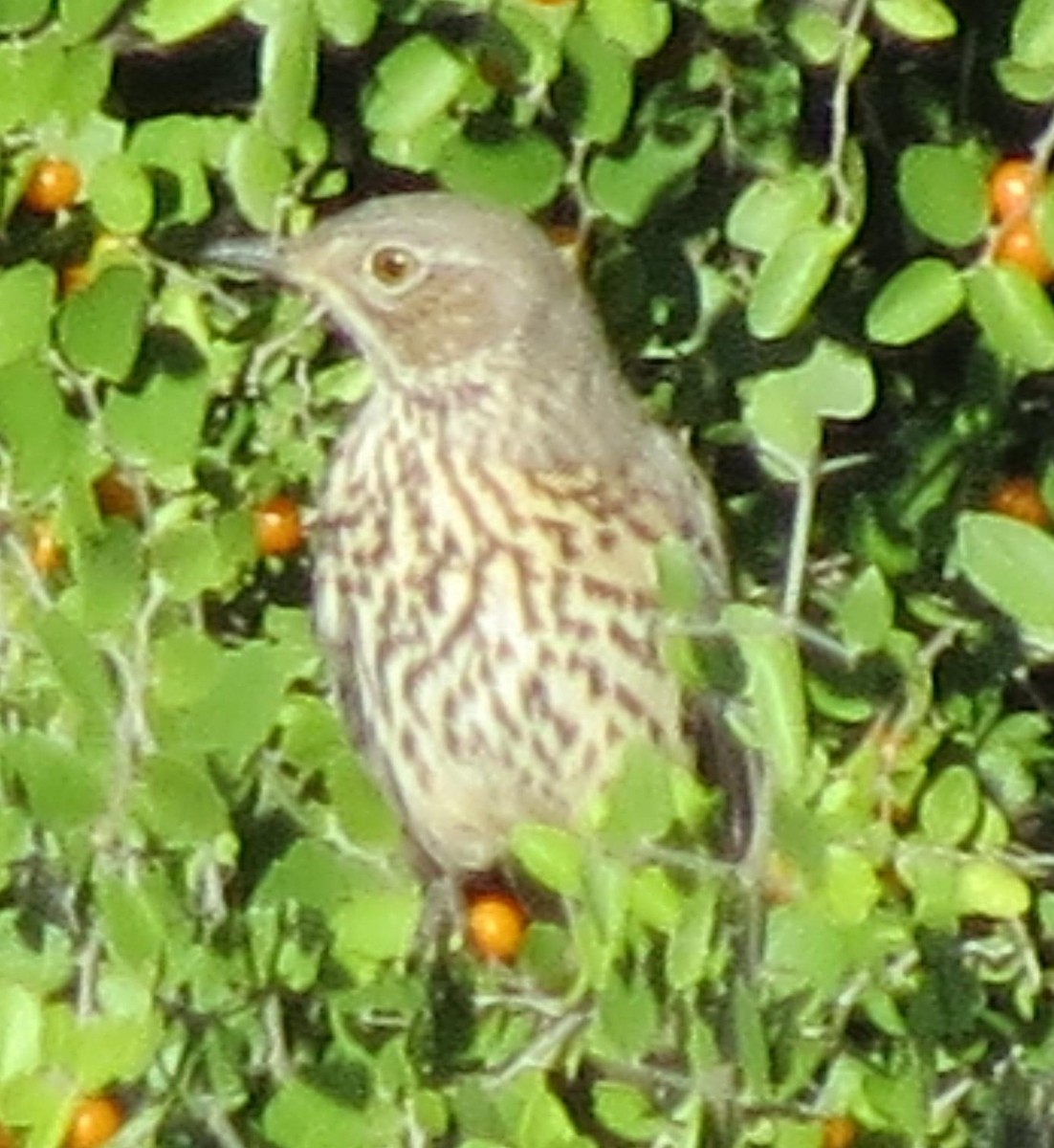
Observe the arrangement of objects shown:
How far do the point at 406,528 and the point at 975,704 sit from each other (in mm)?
352

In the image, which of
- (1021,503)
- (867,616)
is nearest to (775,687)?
(867,616)

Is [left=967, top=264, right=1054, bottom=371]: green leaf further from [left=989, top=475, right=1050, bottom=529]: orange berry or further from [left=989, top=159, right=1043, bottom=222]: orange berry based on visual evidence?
[left=989, top=475, right=1050, bottom=529]: orange berry

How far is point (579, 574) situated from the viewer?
347 cm

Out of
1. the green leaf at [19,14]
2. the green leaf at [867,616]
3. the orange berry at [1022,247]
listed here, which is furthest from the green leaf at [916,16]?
the green leaf at [19,14]

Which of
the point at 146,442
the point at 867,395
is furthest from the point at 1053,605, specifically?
the point at 146,442

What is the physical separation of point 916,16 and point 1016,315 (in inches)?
6.5

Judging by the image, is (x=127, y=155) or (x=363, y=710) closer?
(x=127, y=155)

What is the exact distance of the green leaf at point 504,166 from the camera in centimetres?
320

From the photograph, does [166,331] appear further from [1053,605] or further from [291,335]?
[1053,605]

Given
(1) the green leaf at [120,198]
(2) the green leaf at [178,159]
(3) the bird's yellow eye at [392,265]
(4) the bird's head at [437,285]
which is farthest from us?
(3) the bird's yellow eye at [392,265]

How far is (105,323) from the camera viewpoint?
9.83ft

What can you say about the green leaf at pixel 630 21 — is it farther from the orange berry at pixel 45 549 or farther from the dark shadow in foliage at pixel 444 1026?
the dark shadow in foliage at pixel 444 1026

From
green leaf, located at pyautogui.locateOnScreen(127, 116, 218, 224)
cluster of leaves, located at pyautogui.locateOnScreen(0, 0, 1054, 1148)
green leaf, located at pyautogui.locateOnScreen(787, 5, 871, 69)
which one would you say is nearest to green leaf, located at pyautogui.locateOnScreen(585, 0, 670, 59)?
cluster of leaves, located at pyautogui.locateOnScreen(0, 0, 1054, 1148)

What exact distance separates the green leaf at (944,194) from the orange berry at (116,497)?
444 mm
